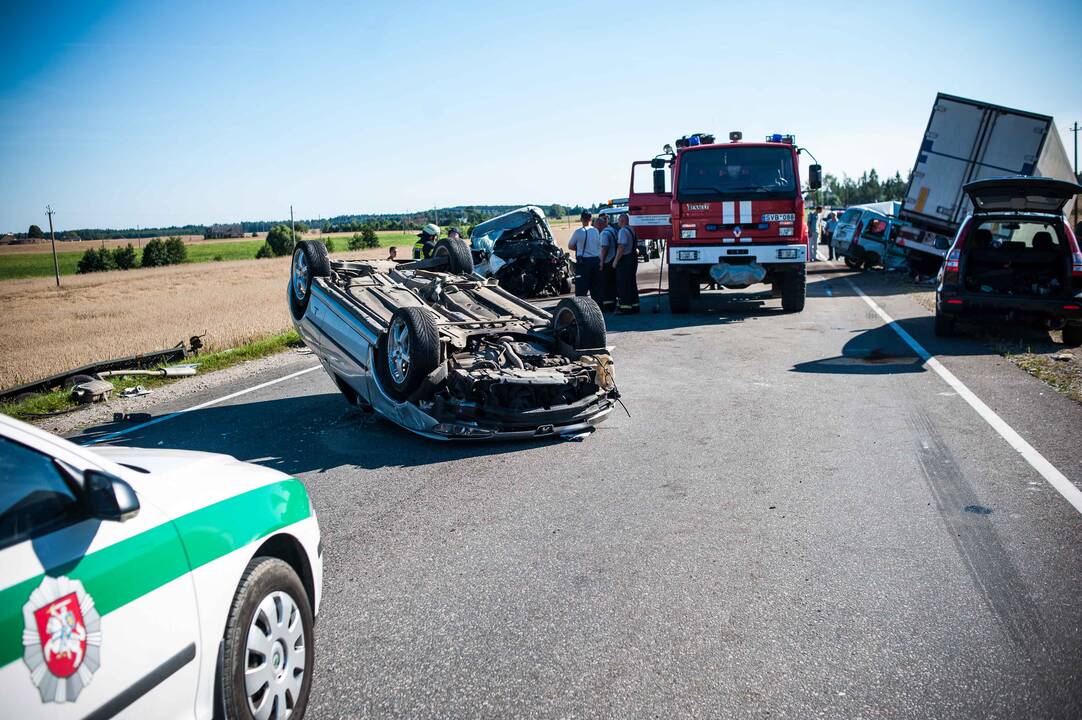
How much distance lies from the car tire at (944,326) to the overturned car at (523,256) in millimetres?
10097

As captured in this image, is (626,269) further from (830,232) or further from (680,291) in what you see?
(830,232)

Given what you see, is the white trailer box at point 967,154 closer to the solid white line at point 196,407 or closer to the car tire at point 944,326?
the car tire at point 944,326

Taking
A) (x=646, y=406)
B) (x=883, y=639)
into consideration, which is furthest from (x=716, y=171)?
(x=883, y=639)

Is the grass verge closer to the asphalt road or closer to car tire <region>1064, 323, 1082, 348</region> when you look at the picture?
the asphalt road

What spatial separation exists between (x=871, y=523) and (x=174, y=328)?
1929cm

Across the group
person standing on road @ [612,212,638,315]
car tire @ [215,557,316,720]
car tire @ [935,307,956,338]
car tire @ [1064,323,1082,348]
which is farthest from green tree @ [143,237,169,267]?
car tire @ [215,557,316,720]

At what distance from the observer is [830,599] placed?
4125 mm

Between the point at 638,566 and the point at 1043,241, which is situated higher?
the point at 1043,241

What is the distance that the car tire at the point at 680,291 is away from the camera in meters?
16.0

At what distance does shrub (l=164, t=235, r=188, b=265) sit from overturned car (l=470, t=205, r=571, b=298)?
6065 cm

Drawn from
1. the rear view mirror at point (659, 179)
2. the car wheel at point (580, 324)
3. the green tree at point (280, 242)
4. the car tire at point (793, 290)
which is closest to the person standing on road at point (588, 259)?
the rear view mirror at point (659, 179)

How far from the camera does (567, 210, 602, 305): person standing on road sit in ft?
54.4

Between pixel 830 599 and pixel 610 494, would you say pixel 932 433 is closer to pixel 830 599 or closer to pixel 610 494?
pixel 610 494

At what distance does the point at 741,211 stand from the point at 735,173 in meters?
0.73
